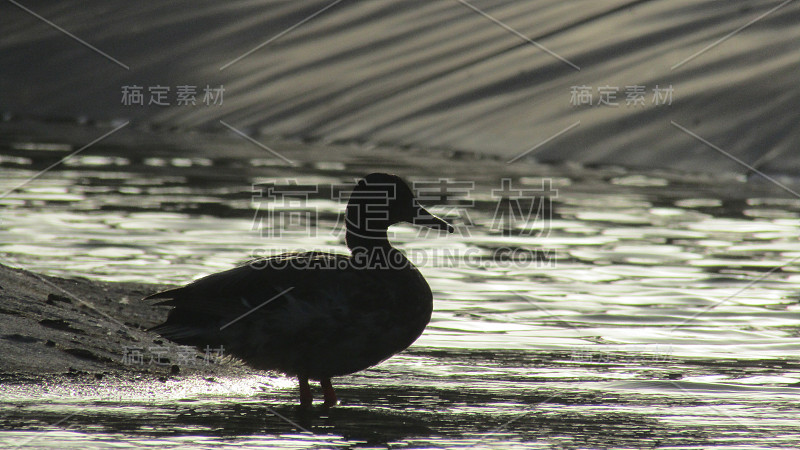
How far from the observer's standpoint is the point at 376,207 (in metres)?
6.66

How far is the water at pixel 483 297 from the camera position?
557 centimetres

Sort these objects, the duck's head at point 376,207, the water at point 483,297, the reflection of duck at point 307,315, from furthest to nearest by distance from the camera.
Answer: the duck's head at point 376,207, the reflection of duck at point 307,315, the water at point 483,297

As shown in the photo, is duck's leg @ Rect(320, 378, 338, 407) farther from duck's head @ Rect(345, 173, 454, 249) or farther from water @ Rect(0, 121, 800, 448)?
duck's head @ Rect(345, 173, 454, 249)

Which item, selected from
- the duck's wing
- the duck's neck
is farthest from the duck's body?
the duck's neck

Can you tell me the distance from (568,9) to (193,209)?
631 cm

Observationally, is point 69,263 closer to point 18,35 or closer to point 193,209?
point 193,209

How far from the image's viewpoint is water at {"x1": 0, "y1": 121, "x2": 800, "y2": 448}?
557cm

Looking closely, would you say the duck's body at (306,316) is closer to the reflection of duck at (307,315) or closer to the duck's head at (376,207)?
the reflection of duck at (307,315)

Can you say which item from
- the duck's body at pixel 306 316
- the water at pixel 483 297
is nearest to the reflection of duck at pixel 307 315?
the duck's body at pixel 306 316

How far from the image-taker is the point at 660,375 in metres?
6.61

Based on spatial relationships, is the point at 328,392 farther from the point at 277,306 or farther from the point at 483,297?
the point at 483,297

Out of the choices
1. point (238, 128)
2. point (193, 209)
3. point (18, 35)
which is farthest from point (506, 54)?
point (18, 35)

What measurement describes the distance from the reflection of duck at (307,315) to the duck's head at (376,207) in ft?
0.95

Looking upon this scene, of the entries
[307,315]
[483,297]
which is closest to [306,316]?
[307,315]
